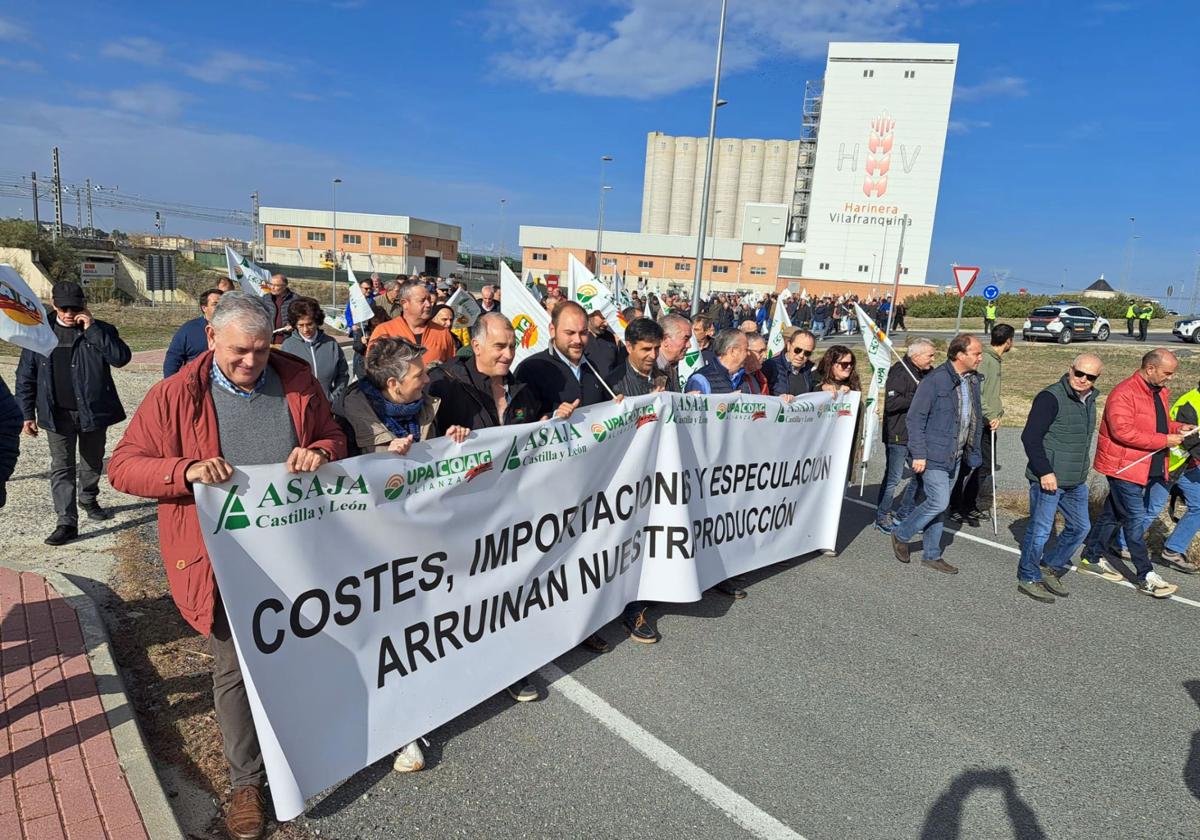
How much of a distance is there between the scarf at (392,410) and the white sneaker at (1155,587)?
5.81 m

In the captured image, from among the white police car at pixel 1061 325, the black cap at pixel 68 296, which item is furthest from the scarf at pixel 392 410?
the white police car at pixel 1061 325

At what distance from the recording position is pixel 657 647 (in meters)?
4.38

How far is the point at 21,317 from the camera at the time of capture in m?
3.87

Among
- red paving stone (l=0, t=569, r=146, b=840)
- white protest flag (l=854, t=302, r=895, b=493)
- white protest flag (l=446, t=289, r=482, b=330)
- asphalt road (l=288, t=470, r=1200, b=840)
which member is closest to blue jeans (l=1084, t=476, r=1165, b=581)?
asphalt road (l=288, t=470, r=1200, b=840)

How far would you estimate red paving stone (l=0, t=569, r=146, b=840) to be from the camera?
2596 mm

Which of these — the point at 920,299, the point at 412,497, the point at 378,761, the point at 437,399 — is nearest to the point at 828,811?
the point at 378,761

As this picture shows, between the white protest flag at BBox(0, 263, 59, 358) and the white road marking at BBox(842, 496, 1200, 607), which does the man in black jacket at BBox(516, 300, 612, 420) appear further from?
the white road marking at BBox(842, 496, 1200, 607)

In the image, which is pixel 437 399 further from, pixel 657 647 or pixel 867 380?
pixel 867 380

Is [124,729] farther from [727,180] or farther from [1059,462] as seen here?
[727,180]

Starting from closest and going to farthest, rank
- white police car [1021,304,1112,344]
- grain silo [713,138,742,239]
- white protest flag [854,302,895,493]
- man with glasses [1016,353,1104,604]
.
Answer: man with glasses [1016,353,1104,604]
white protest flag [854,302,895,493]
white police car [1021,304,1112,344]
grain silo [713,138,742,239]

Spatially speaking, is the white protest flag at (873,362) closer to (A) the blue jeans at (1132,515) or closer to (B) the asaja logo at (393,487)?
(A) the blue jeans at (1132,515)

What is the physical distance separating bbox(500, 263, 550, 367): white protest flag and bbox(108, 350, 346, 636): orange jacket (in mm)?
3637

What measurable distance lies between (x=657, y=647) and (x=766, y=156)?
103 m

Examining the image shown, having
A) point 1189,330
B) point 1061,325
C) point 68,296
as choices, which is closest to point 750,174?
point 1189,330
